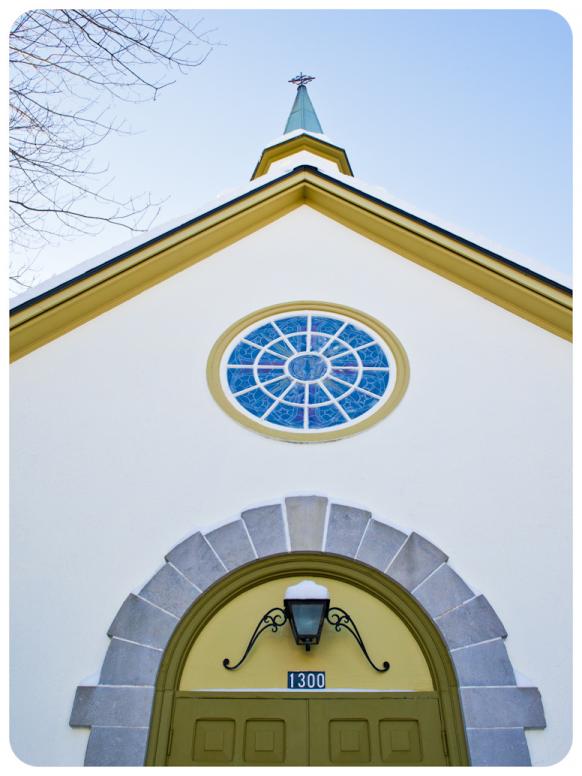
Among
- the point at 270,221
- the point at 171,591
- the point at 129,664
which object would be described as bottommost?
the point at 129,664

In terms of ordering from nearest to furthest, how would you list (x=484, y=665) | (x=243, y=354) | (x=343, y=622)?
(x=484, y=665), (x=343, y=622), (x=243, y=354)

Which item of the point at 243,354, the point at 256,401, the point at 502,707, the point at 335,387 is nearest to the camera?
→ the point at 502,707

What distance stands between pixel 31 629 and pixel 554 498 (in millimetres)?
3561

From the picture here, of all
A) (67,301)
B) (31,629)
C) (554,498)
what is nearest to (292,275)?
(67,301)

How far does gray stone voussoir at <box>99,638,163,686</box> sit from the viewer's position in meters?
4.35

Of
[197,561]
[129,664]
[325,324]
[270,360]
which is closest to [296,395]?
[270,360]

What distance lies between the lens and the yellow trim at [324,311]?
18.0 ft

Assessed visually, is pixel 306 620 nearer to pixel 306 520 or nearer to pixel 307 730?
pixel 307 730

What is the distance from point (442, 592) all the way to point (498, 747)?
0.93m

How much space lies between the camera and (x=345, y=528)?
16.3 feet

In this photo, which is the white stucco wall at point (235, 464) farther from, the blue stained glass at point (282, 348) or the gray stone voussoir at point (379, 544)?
the blue stained glass at point (282, 348)

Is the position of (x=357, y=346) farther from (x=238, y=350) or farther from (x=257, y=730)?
(x=257, y=730)

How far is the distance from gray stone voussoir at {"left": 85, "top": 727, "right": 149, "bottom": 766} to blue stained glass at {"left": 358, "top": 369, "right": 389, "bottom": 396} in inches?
117

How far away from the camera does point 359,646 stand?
4570 millimetres
